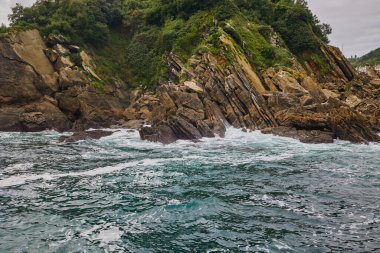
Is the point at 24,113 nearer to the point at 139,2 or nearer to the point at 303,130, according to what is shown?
the point at 303,130

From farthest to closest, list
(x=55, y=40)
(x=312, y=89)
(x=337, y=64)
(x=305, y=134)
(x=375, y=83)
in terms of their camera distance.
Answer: (x=337, y=64) < (x=55, y=40) < (x=375, y=83) < (x=312, y=89) < (x=305, y=134)

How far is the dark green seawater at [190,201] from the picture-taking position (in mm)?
10906

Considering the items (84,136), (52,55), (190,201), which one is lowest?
(190,201)

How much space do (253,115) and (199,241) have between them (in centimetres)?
2842

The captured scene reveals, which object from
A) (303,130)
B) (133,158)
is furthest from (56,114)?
(303,130)

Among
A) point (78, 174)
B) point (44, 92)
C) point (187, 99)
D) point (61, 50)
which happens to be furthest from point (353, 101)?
point (61, 50)

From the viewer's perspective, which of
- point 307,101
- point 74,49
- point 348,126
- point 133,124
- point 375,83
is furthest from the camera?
point 74,49

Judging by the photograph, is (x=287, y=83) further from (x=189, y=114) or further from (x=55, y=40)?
(x=55, y=40)

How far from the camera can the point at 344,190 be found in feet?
52.7

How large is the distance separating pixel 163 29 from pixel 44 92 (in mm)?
23794

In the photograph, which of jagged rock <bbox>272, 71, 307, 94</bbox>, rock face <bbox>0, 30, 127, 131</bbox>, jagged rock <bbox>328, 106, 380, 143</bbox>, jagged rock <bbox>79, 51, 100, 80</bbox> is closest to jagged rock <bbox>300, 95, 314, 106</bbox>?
jagged rock <bbox>272, 71, 307, 94</bbox>

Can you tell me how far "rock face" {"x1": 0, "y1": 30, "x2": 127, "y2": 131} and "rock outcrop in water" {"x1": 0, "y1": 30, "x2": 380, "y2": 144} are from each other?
0.12 m

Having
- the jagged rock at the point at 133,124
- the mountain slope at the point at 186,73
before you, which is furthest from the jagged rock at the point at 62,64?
the jagged rock at the point at 133,124

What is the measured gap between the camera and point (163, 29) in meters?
57.6
